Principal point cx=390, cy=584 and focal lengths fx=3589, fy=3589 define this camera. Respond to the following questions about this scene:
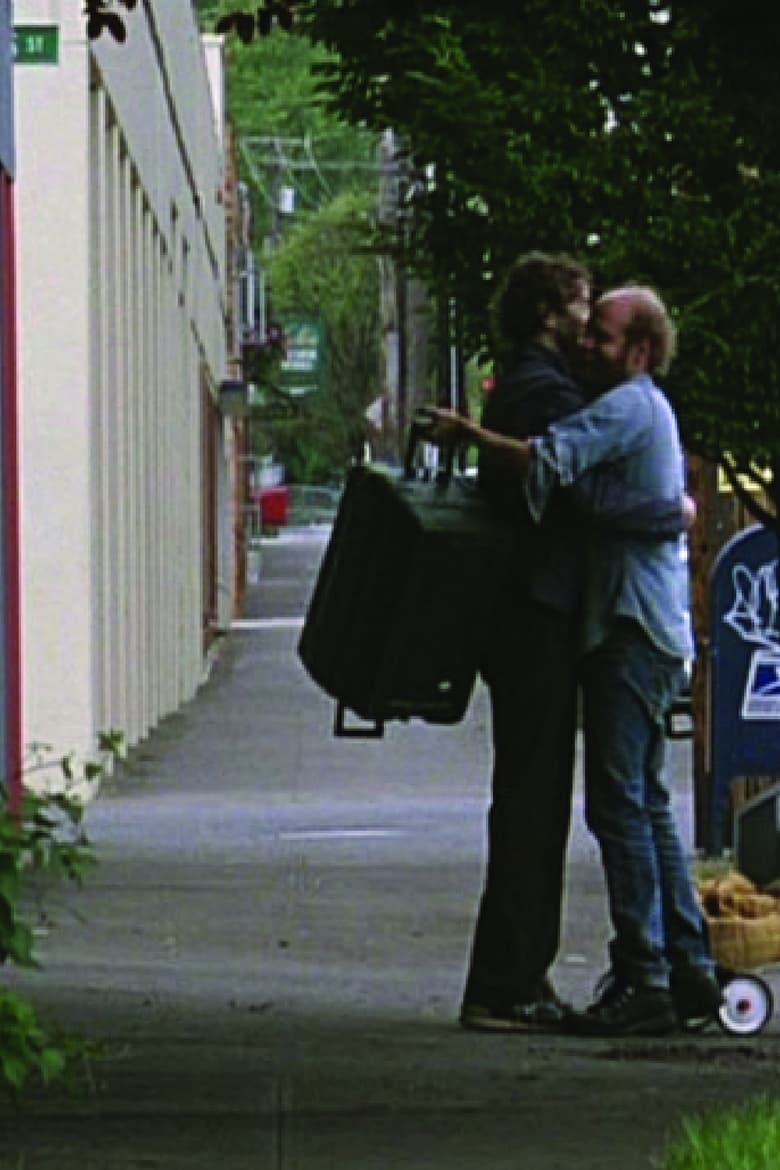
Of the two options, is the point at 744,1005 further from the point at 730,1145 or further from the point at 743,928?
the point at 730,1145

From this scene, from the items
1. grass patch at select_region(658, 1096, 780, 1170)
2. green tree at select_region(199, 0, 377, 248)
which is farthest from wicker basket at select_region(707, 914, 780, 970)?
green tree at select_region(199, 0, 377, 248)

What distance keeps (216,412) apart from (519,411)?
122 ft

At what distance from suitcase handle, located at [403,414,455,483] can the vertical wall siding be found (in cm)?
1097

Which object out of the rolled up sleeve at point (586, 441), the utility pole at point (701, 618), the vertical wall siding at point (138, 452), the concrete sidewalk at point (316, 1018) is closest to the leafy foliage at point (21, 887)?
the concrete sidewalk at point (316, 1018)

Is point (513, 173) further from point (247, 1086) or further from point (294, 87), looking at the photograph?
point (294, 87)

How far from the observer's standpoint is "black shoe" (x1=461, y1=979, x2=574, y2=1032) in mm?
9164

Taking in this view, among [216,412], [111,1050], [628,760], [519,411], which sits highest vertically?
[519,411]

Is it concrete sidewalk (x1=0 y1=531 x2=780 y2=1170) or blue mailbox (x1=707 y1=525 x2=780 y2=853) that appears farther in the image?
blue mailbox (x1=707 y1=525 x2=780 y2=853)

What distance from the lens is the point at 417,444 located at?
9.06m

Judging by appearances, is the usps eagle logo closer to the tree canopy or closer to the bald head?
the tree canopy

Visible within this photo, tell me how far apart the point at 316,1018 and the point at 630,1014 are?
1061 mm

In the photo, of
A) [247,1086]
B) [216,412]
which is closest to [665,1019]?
→ [247,1086]

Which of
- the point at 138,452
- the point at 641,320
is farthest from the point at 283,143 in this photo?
the point at 641,320

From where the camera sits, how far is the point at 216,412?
46.1m
